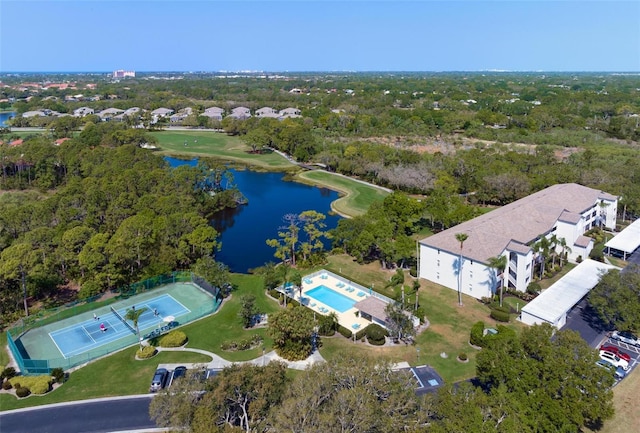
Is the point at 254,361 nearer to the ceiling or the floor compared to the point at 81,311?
nearer to the floor

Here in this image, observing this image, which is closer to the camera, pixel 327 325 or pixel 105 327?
pixel 327 325

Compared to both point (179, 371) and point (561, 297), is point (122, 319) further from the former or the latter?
point (561, 297)

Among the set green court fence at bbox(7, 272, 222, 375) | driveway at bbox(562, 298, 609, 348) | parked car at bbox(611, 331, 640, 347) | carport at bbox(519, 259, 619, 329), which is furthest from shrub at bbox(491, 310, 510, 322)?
green court fence at bbox(7, 272, 222, 375)

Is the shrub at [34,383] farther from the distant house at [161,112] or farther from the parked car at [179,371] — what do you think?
the distant house at [161,112]

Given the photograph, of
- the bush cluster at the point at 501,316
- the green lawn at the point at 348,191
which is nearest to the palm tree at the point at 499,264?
the bush cluster at the point at 501,316

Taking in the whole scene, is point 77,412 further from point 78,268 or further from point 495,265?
Result: point 495,265

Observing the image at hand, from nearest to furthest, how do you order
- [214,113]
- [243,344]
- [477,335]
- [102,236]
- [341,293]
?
1. [477,335]
2. [243,344]
3. [102,236]
4. [341,293]
5. [214,113]

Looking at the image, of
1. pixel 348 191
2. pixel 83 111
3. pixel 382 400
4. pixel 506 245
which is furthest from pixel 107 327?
pixel 83 111
